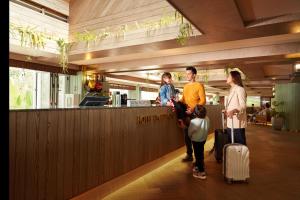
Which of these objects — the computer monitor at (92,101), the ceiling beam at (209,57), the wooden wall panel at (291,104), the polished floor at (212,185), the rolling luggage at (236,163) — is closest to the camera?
the polished floor at (212,185)

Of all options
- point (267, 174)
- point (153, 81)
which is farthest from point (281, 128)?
point (267, 174)

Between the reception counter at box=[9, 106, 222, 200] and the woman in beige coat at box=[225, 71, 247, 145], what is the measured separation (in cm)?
133

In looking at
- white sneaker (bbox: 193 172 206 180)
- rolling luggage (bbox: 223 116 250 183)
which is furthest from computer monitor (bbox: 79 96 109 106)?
rolling luggage (bbox: 223 116 250 183)

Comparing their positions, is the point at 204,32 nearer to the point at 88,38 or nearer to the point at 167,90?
the point at 167,90

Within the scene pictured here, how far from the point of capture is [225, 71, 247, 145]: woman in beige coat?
13.0 ft

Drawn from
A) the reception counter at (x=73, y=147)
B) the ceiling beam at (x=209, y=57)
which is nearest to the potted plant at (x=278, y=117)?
the ceiling beam at (x=209, y=57)

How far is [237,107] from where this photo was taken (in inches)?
157

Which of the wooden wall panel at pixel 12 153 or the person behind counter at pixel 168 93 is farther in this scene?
the person behind counter at pixel 168 93

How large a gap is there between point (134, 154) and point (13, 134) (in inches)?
82.3

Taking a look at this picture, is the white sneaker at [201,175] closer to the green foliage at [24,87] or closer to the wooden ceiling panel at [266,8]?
the wooden ceiling panel at [266,8]

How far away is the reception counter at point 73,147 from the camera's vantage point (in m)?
2.19

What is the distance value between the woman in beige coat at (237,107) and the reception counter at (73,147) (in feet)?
4.37

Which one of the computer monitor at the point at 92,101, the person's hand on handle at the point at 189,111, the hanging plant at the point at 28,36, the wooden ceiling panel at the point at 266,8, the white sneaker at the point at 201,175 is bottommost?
the white sneaker at the point at 201,175

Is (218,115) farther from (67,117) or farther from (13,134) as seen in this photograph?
(13,134)
